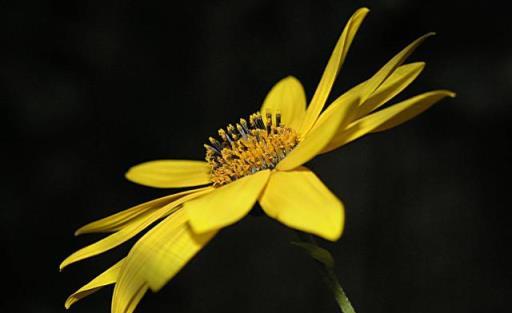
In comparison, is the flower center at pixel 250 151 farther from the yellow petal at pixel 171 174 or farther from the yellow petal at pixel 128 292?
the yellow petal at pixel 128 292

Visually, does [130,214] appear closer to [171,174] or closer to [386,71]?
[171,174]

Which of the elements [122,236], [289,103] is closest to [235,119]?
[289,103]

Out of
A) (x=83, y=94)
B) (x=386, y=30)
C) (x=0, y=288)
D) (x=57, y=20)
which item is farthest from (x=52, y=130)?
(x=386, y=30)

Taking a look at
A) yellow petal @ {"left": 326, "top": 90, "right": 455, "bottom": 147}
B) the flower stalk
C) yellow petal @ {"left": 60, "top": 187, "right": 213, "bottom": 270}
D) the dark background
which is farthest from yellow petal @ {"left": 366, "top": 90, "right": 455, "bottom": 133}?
the dark background

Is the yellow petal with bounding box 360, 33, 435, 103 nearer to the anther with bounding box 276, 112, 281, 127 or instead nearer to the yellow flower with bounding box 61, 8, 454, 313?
the yellow flower with bounding box 61, 8, 454, 313

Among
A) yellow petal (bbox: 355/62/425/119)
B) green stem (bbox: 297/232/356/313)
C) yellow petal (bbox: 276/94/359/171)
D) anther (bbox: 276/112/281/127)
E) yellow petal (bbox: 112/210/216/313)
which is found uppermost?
anther (bbox: 276/112/281/127)

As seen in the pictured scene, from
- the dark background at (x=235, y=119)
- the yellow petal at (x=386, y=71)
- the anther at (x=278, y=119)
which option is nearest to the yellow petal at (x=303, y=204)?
the yellow petal at (x=386, y=71)
